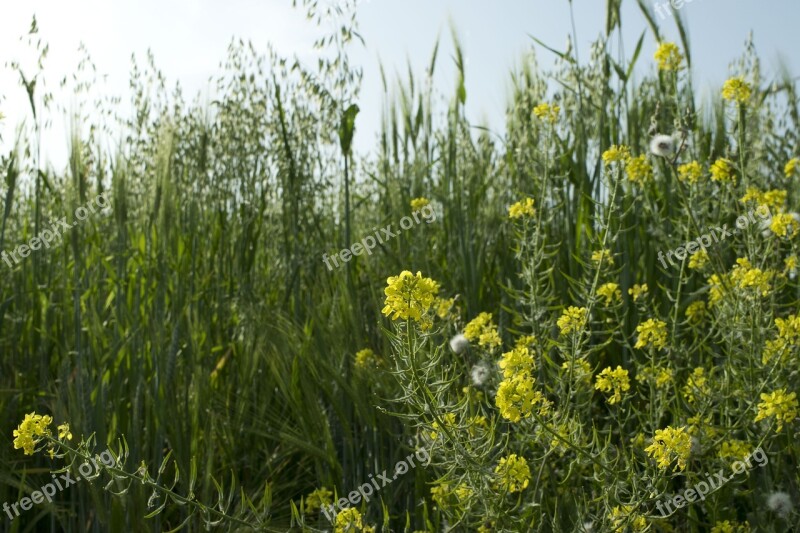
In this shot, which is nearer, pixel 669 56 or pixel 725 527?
pixel 725 527

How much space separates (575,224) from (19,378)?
1847mm

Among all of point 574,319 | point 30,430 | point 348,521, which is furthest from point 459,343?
point 30,430

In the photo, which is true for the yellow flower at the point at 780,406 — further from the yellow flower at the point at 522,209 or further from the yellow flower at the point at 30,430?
the yellow flower at the point at 30,430

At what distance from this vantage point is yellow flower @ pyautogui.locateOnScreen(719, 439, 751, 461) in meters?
1.76

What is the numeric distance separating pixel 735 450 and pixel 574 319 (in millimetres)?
462

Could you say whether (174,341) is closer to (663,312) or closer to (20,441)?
(20,441)

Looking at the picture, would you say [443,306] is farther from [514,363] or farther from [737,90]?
[737,90]

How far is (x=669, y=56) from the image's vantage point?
2.17 m

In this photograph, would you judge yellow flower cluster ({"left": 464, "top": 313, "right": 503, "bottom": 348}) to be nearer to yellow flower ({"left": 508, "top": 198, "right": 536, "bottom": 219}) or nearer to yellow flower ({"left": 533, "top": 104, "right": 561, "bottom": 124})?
yellow flower ({"left": 508, "top": 198, "right": 536, "bottom": 219})

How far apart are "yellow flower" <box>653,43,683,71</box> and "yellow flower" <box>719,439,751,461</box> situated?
994 mm

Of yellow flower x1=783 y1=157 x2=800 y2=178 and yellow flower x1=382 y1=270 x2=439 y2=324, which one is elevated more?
yellow flower x1=783 y1=157 x2=800 y2=178

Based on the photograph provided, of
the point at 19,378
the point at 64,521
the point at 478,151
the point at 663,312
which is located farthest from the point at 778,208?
the point at 19,378

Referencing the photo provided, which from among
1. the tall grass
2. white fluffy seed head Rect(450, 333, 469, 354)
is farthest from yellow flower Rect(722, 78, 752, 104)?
white fluffy seed head Rect(450, 333, 469, 354)

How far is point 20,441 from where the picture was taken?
1.45m
